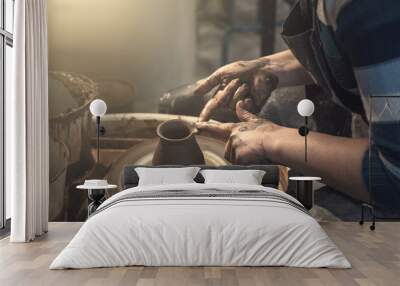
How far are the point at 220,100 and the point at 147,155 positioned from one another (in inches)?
50.8

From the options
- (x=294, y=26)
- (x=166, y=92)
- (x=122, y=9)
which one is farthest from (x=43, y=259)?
(x=294, y=26)

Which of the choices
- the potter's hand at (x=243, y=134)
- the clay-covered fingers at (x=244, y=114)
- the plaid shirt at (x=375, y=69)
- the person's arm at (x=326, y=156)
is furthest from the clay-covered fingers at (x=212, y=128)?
the plaid shirt at (x=375, y=69)

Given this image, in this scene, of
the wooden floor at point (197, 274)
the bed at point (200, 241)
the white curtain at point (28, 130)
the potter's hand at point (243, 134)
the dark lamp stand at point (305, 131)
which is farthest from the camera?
the potter's hand at point (243, 134)

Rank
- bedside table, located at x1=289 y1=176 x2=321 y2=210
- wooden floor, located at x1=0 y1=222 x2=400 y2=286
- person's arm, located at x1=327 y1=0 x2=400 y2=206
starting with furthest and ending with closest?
person's arm, located at x1=327 y1=0 x2=400 y2=206, bedside table, located at x1=289 y1=176 x2=321 y2=210, wooden floor, located at x1=0 y1=222 x2=400 y2=286

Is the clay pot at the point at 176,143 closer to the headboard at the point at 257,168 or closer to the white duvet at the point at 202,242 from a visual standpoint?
the headboard at the point at 257,168

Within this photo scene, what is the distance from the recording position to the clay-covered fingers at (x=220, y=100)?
827 centimetres

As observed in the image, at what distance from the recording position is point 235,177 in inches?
289

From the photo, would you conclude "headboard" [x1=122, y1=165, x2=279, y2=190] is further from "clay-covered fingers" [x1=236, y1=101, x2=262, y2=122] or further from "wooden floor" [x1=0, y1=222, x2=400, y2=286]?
"wooden floor" [x1=0, y1=222, x2=400, y2=286]

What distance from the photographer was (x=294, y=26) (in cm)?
826

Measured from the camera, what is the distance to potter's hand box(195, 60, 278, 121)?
8250 mm

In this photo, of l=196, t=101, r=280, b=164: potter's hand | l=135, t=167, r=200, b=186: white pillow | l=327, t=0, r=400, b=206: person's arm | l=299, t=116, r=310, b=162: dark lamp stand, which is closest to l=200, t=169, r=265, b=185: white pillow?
l=135, t=167, r=200, b=186: white pillow

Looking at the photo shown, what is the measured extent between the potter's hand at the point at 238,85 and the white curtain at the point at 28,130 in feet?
7.76

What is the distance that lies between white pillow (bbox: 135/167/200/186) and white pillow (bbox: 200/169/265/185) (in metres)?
0.23

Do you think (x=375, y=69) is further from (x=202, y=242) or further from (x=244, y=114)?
(x=202, y=242)
